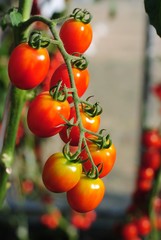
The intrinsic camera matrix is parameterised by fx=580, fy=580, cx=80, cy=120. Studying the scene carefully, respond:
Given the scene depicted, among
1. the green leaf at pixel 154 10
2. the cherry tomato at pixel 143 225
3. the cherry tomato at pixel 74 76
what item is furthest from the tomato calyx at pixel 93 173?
the cherry tomato at pixel 143 225

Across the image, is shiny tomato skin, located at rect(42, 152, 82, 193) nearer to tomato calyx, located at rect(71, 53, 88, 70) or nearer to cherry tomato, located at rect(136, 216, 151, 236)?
tomato calyx, located at rect(71, 53, 88, 70)

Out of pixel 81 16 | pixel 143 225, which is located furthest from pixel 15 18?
pixel 143 225

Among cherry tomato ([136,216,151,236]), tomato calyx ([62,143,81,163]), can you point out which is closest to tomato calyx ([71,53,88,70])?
tomato calyx ([62,143,81,163])

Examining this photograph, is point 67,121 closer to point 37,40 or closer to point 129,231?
point 37,40

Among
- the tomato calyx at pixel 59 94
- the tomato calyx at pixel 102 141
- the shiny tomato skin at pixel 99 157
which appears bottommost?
the shiny tomato skin at pixel 99 157

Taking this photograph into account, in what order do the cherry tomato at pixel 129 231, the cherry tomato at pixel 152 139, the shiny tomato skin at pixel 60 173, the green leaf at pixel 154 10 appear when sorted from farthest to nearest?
the cherry tomato at pixel 129 231 → the cherry tomato at pixel 152 139 → the green leaf at pixel 154 10 → the shiny tomato skin at pixel 60 173

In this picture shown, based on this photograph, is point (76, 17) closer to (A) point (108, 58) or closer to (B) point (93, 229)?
(B) point (93, 229)

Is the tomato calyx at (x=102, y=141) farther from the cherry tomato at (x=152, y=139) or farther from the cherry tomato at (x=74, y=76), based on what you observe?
the cherry tomato at (x=152, y=139)
